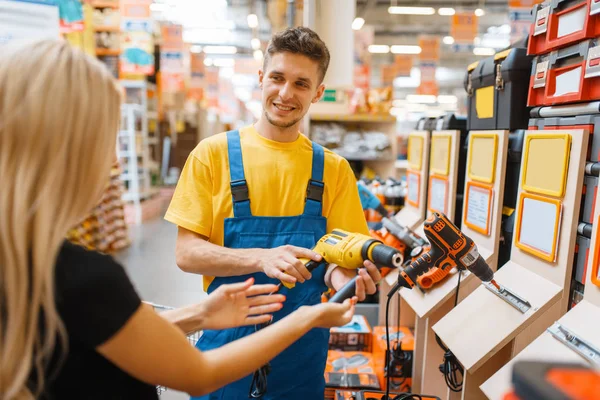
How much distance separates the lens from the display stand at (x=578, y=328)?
50.4 inches

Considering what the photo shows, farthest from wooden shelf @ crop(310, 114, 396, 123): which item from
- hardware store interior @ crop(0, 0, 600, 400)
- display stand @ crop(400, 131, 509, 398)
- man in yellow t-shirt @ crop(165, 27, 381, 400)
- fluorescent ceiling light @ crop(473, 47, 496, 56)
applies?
fluorescent ceiling light @ crop(473, 47, 496, 56)

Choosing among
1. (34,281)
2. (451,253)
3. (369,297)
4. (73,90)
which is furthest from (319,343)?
(369,297)

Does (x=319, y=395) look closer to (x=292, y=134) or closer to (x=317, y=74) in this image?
(x=292, y=134)

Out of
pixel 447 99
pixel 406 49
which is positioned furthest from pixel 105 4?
pixel 447 99

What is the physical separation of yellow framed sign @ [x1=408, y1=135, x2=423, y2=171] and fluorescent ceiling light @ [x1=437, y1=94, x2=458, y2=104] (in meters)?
21.7

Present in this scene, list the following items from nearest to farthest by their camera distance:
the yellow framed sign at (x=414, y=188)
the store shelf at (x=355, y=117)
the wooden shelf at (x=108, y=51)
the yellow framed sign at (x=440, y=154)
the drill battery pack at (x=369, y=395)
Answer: the drill battery pack at (x=369, y=395) → the yellow framed sign at (x=440, y=154) → the yellow framed sign at (x=414, y=188) → the store shelf at (x=355, y=117) → the wooden shelf at (x=108, y=51)

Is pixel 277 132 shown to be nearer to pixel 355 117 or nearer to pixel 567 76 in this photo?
pixel 567 76

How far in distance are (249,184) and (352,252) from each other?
50 cm

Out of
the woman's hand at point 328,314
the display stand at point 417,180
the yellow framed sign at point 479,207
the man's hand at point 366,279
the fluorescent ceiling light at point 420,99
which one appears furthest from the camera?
the fluorescent ceiling light at point 420,99

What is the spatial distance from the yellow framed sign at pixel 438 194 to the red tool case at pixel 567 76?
745mm

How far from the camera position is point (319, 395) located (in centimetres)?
179

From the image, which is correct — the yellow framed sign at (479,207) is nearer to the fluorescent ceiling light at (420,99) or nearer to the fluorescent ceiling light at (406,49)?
the fluorescent ceiling light at (406,49)

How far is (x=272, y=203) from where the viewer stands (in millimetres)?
1732

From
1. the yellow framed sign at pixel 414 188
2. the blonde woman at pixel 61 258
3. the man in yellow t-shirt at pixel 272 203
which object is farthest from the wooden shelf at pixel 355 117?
the blonde woman at pixel 61 258
